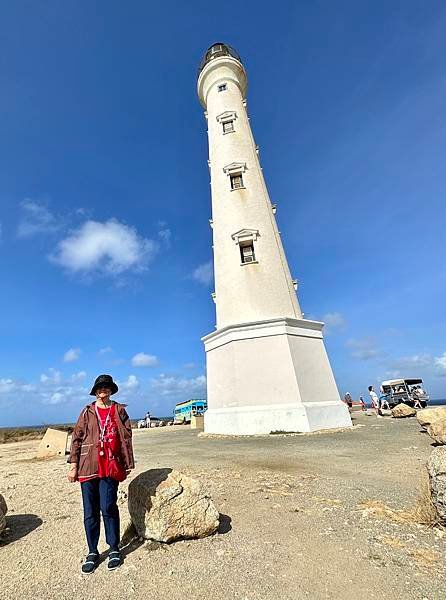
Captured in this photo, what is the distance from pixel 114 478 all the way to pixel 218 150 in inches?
815

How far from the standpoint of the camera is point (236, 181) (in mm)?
19469

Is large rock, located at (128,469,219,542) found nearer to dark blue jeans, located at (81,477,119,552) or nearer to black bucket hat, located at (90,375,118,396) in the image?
dark blue jeans, located at (81,477,119,552)

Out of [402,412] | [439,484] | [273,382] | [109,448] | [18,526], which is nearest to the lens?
[109,448]

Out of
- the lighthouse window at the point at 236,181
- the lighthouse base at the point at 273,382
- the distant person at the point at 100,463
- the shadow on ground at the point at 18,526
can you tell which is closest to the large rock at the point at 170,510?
the distant person at the point at 100,463

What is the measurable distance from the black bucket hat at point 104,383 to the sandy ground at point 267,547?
1.80m

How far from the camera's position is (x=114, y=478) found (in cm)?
358

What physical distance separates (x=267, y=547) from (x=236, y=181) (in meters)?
18.8

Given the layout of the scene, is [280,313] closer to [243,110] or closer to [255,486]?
[255,486]

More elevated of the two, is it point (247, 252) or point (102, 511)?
point (247, 252)

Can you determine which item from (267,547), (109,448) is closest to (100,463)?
(109,448)

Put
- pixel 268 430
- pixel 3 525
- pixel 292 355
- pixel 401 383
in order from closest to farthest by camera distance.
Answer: pixel 3 525, pixel 268 430, pixel 292 355, pixel 401 383

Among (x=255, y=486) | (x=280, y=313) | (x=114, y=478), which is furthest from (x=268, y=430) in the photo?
(x=114, y=478)

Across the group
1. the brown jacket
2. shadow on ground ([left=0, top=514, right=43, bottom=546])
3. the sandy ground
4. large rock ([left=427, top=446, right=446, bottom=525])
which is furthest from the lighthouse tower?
the brown jacket

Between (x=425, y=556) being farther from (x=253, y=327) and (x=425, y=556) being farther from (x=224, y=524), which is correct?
(x=253, y=327)
